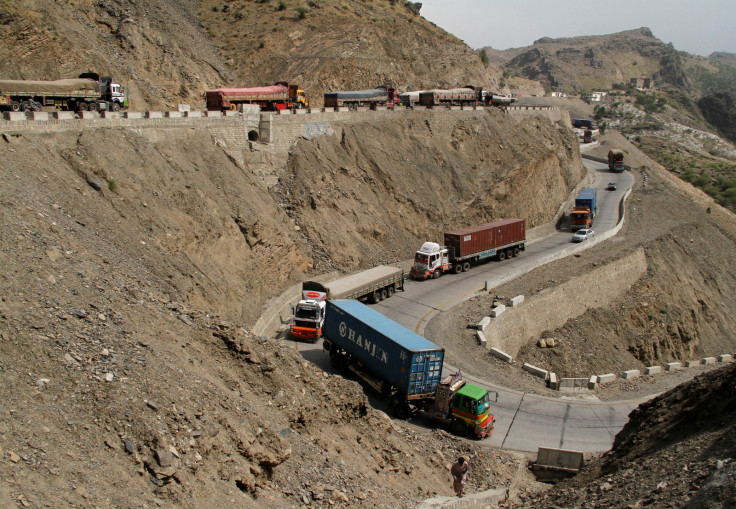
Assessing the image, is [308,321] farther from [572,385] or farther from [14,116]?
[14,116]

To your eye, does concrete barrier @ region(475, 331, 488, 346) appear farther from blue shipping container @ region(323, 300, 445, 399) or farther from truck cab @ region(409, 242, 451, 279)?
truck cab @ region(409, 242, 451, 279)

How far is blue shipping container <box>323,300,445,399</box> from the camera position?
67.8 ft

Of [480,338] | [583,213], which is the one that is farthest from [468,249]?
[583,213]

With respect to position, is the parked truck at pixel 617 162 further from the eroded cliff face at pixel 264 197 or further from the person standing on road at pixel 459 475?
the person standing on road at pixel 459 475

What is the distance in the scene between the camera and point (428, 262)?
37.1 metres

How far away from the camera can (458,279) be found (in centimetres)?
3828

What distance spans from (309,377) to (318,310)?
11.0m

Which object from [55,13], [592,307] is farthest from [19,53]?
[592,307]

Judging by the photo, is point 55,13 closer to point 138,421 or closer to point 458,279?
point 458,279

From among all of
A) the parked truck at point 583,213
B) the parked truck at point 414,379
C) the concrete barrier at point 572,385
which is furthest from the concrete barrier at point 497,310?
the parked truck at point 583,213

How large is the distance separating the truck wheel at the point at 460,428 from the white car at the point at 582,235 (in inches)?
1211

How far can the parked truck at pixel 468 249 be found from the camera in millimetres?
37375

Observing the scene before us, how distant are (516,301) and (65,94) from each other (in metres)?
25.6

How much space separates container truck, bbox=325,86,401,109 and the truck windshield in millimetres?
24502
